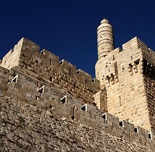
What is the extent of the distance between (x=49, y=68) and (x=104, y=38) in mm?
5626

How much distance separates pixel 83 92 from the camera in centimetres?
1181

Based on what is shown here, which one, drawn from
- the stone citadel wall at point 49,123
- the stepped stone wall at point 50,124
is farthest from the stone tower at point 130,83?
the stone citadel wall at point 49,123

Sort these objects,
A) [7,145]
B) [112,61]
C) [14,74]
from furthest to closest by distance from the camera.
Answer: [112,61]
[14,74]
[7,145]

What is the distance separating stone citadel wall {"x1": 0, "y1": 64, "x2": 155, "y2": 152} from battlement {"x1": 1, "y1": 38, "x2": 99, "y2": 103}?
3.24 meters

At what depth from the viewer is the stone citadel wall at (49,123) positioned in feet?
17.6

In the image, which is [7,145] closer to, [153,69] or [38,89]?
Result: [38,89]

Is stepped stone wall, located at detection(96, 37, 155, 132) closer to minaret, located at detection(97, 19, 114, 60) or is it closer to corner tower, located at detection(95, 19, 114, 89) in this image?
corner tower, located at detection(95, 19, 114, 89)

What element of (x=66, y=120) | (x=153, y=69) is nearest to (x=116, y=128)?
(x=66, y=120)

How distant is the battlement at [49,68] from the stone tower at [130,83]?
78 cm

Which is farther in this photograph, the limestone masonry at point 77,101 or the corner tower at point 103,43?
the corner tower at point 103,43

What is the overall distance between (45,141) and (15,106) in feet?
3.21

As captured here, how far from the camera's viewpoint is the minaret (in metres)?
14.8

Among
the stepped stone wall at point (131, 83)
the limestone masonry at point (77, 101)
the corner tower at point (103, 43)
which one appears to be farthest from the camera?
the corner tower at point (103, 43)

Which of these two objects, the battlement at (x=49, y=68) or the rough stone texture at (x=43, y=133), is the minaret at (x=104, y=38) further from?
the rough stone texture at (x=43, y=133)
